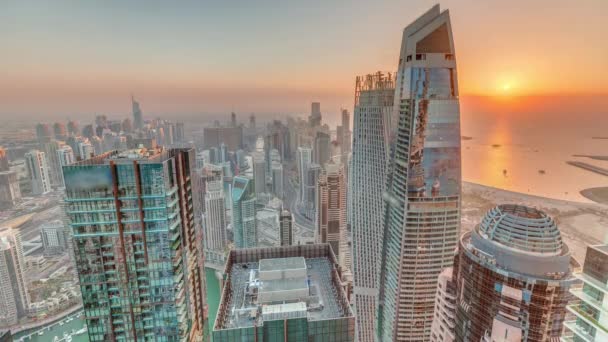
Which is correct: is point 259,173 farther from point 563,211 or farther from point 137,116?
point 563,211

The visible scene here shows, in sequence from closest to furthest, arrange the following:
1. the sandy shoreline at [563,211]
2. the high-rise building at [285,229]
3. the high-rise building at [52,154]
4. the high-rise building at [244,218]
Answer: the sandy shoreline at [563,211] < the high-rise building at [52,154] < the high-rise building at [285,229] < the high-rise building at [244,218]

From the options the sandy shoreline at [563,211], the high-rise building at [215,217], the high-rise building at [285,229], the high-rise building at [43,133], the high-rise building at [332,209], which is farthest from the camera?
the high-rise building at [215,217]

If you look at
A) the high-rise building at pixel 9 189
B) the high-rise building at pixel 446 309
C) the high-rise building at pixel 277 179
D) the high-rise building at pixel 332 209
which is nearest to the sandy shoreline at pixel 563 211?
the high-rise building at pixel 446 309

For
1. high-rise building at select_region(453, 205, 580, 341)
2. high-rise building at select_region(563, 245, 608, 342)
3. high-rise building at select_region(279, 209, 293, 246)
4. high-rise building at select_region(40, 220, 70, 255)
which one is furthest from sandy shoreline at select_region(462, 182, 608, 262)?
high-rise building at select_region(40, 220, 70, 255)

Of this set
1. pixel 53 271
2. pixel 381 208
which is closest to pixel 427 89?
pixel 381 208

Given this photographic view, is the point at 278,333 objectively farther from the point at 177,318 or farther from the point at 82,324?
the point at 82,324

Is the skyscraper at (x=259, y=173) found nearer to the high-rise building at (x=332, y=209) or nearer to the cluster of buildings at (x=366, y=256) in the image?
the high-rise building at (x=332, y=209)

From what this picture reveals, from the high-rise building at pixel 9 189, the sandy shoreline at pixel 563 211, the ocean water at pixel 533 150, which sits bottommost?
the high-rise building at pixel 9 189
